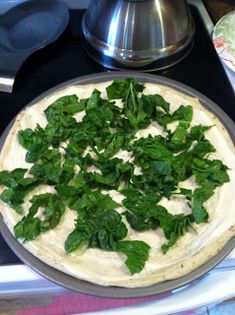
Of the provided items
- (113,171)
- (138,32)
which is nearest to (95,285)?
(113,171)

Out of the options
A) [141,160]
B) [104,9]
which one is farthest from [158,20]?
[141,160]

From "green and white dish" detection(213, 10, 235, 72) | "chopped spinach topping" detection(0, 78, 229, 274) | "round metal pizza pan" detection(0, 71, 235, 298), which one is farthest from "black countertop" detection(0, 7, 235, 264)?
"round metal pizza pan" detection(0, 71, 235, 298)

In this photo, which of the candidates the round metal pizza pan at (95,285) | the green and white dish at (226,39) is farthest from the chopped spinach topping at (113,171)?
the green and white dish at (226,39)

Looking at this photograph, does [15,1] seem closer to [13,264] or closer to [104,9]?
[104,9]

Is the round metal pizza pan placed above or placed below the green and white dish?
below

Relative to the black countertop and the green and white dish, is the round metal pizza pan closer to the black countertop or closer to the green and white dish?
the black countertop

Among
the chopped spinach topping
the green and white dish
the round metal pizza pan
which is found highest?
the green and white dish
